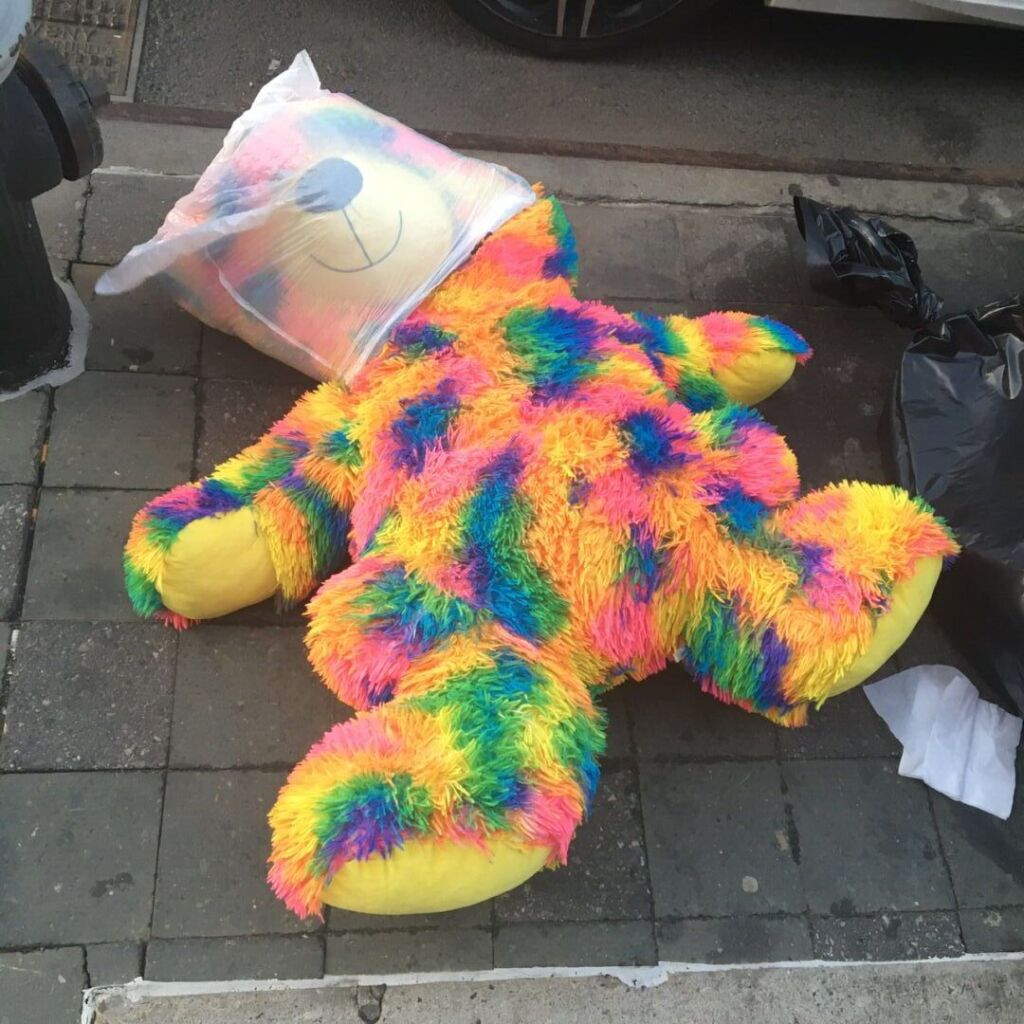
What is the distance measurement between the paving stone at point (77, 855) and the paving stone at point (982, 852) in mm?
1653

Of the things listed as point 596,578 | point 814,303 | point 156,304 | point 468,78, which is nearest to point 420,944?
point 596,578

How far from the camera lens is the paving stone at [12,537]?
2021 mm

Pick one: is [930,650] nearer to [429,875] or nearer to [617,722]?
[617,722]

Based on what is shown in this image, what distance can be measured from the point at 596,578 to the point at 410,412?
0.46 meters

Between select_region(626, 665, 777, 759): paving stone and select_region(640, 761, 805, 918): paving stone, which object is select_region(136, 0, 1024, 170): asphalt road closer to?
select_region(626, 665, 777, 759): paving stone

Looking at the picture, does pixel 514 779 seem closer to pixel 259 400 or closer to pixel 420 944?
pixel 420 944

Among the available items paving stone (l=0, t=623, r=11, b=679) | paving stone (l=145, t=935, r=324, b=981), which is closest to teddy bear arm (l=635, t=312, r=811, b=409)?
paving stone (l=145, t=935, r=324, b=981)

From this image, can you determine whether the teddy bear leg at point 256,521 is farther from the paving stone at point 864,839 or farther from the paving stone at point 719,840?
the paving stone at point 864,839

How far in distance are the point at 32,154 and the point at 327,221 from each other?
1.82 feet

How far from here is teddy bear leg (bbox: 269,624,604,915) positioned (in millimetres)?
1347

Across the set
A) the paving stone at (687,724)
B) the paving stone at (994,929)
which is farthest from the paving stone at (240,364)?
the paving stone at (994,929)

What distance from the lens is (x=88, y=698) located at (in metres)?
1.95

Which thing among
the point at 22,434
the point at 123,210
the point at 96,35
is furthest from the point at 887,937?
the point at 96,35

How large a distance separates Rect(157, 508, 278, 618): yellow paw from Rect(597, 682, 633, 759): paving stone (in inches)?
29.8
